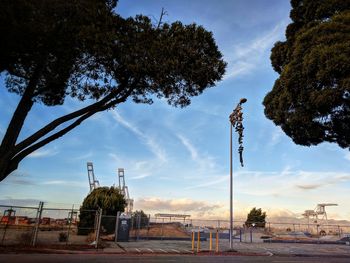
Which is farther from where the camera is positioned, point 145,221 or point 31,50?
point 145,221

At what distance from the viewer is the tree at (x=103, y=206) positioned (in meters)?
33.5

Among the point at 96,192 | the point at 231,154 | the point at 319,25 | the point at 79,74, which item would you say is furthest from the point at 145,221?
the point at 319,25

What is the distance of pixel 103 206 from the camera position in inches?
1364

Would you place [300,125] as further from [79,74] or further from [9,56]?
[9,56]

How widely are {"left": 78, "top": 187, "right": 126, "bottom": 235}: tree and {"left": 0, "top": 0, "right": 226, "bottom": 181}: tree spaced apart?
66.0 ft

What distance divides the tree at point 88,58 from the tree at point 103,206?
2013 cm

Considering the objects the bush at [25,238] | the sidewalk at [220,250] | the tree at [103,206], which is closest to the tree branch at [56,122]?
the sidewalk at [220,250]

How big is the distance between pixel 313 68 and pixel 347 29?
173 cm

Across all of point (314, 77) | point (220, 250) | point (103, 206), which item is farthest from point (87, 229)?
point (314, 77)

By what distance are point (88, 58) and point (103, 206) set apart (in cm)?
2327

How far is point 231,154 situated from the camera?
2339 cm

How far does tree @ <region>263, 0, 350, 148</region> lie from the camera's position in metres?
12.5

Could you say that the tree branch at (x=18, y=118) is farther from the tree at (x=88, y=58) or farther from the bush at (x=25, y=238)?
the bush at (x=25, y=238)

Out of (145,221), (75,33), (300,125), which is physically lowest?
(145,221)
